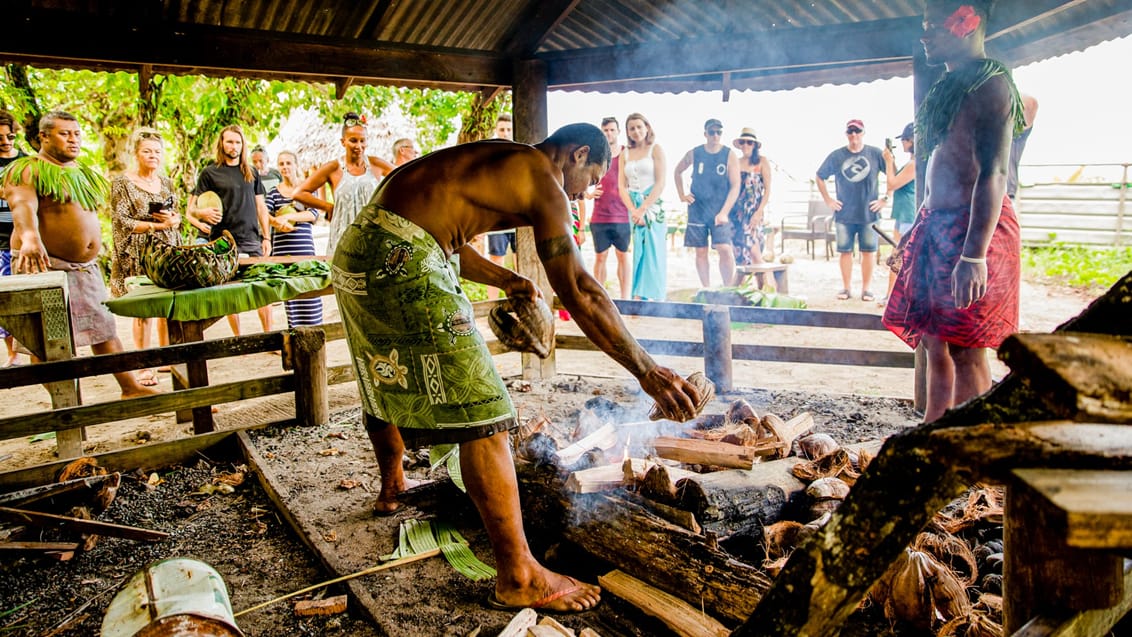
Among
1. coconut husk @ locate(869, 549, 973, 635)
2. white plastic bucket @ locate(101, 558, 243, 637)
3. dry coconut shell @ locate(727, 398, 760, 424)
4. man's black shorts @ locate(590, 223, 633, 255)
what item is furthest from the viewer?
man's black shorts @ locate(590, 223, 633, 255)

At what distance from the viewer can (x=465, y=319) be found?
2732 millimetres

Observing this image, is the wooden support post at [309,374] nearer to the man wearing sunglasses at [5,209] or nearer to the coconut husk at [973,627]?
the man wearing sunglasses at [5,209]

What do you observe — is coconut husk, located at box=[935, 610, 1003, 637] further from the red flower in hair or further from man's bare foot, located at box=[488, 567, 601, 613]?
the red flower in hair

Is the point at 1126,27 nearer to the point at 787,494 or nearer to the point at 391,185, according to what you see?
the point at 787,494

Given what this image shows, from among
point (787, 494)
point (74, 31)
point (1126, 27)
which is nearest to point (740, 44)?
point (1126, 27)

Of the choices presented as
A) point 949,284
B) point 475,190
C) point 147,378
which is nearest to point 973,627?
point 949,284

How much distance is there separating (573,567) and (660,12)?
399 cm

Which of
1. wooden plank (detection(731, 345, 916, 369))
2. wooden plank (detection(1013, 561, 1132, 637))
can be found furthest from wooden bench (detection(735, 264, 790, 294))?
wooden plank (detection(1013, 561, 1132, 637))

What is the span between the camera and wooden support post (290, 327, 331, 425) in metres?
4.71

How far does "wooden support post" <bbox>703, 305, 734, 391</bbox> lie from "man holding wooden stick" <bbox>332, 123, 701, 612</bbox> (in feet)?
9.18

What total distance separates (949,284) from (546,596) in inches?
99.3

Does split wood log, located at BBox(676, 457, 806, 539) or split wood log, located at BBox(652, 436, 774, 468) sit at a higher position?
split wood log, located at BBox(652, 436, 774, 468)

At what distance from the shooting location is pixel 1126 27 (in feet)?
14.5

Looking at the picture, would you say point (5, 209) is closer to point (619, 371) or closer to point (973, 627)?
point (619, 371)
